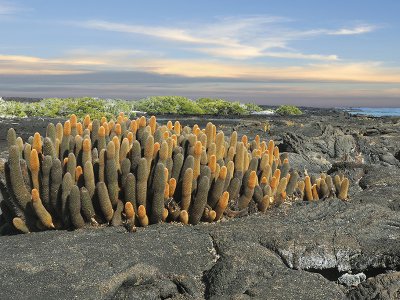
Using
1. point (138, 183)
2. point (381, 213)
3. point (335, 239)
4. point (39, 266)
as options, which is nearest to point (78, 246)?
point (39, 266)

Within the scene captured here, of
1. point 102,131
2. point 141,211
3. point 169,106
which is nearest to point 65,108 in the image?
point 169,106

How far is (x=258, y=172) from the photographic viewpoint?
7.94m

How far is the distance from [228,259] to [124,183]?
1.81 metres

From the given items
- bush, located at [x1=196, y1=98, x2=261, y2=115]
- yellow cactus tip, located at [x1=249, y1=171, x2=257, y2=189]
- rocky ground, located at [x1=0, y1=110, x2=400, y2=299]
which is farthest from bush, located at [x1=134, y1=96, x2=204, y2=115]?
rocky ground, located at [x1=0, y1=110, x2=400, y2=299]

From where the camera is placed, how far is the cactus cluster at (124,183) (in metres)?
6.73

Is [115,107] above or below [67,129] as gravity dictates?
→ below

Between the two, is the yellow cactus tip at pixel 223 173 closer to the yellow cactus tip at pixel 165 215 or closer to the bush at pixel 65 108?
the yellow cactus tip at pixel 165 215

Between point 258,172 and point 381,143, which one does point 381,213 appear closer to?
point 258,172

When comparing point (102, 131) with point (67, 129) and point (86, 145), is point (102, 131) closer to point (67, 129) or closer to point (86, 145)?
point (86, 145)

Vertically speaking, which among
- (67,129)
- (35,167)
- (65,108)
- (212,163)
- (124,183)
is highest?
(67,129)

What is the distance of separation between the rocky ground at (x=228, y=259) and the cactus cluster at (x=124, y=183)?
0.73 ft

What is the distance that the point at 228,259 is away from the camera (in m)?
5.84

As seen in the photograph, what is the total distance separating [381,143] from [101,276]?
14.0m

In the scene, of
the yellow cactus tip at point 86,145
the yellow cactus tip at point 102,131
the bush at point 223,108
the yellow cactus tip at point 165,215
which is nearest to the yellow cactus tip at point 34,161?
the yellow cactus tip at point 86,145
